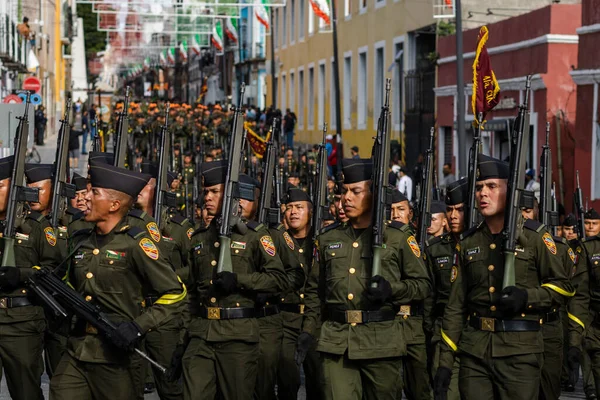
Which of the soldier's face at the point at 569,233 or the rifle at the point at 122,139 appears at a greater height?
the rifle at the point at 122,139

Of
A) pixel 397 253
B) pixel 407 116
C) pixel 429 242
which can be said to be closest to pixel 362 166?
pixel 397 253

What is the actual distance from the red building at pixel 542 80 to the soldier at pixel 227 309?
15828 mm

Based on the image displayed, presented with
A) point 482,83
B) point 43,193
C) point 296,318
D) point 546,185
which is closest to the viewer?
point 43,193

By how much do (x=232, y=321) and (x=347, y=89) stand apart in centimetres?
3342

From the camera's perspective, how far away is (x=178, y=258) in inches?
422

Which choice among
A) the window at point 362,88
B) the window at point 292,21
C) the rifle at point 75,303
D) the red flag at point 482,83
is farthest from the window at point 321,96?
the rifle at point 75,303

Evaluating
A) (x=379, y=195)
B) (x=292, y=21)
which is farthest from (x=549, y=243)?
(x=292, y=21)

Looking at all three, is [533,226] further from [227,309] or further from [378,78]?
[378,78]

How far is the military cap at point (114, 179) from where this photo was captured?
7.80 metres

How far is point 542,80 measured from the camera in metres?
26.0

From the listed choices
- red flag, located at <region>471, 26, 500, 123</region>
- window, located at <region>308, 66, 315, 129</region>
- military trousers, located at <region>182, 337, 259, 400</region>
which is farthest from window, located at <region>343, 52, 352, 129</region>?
military trousers, located at <region>182, 337, 259, 400</region>

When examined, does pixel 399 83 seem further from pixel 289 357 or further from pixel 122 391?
pixel 122 391

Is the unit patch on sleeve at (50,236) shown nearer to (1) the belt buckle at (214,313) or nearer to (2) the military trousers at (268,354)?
(1) the belt buckle at (214,313)

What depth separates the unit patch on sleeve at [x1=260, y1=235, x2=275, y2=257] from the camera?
9508 mm
